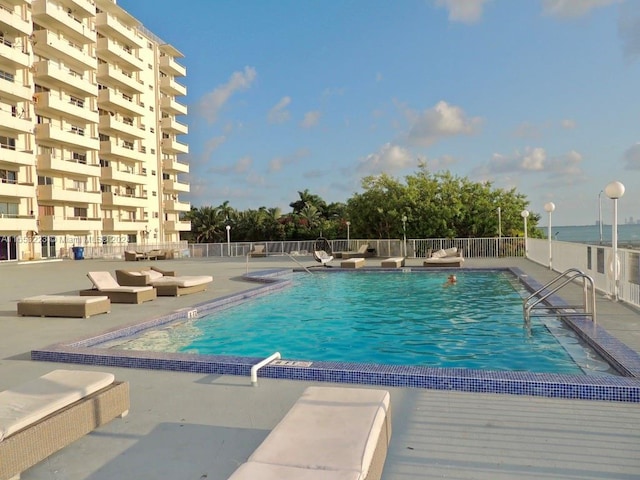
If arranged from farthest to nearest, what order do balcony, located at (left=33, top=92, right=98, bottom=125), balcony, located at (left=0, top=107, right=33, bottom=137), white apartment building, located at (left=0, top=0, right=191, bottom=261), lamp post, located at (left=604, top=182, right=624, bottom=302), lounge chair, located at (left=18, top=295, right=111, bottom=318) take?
balcony, located at (left=33, top=92, right=98, bottom=125), white apartment building, located at (left=0, top=0, right=191, bottom=261), balcony, located at (left=0, top=107, right=33, bottom=137), lamp post, located at (left=604, top=182, right=624, bottom=302), lounge chair, located at (left=18, top=295, right=111, bottom=318)

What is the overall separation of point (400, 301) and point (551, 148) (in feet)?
71.9

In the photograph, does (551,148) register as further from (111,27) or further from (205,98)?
(111,27)

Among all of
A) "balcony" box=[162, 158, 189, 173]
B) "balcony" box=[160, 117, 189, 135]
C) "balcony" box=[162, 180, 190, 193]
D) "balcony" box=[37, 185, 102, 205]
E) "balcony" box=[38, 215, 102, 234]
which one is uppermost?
"balcony" box=[160, 117, 189, 135]

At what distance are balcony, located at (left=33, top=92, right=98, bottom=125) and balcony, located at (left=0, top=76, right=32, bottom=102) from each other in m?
1.38

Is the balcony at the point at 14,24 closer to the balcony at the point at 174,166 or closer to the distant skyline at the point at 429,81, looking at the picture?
the distant skyline at the point at 429,81

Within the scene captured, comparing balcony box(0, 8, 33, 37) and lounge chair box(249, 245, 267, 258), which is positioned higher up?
balcony box(0, 8, 33, 37)

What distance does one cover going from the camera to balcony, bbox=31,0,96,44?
37188 millimetres

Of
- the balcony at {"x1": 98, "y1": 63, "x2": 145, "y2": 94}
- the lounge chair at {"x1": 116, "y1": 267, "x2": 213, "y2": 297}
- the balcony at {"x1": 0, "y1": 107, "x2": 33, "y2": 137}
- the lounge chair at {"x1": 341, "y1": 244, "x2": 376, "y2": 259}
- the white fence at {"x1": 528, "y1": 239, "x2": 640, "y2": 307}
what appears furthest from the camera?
the balcony at {"x1": 98, "y1": 63, "x2": 145, "y2": 94}

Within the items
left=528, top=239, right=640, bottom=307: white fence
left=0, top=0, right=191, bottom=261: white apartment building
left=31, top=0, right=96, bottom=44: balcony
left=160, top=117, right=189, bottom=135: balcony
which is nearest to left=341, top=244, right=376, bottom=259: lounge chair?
left=528, top=239, right=640, bottom=307: white fence

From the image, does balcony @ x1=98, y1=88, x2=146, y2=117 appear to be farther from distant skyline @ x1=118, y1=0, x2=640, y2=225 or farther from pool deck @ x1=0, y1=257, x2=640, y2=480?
pool deck @ x1=0, y1=257, x2=640, y2=480

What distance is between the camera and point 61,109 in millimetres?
38438

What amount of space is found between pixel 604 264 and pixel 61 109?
130 ft

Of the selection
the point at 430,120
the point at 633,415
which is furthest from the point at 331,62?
the point at 633,415

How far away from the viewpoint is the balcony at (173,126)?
54.7m
